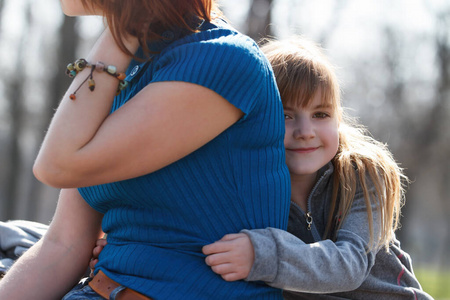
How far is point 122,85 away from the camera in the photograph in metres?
1.76

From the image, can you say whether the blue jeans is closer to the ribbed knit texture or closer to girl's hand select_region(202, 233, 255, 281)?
the ribbed knit texture

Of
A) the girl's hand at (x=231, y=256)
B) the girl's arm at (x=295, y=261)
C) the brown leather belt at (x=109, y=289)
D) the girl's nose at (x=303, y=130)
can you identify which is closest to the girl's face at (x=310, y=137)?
the girl's nose at (x=303, y=130)

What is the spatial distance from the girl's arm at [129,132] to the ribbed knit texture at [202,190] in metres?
0.05

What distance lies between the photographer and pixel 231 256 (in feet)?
5.54

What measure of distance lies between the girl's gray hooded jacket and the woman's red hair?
0.67m

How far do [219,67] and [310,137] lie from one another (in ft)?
2.45

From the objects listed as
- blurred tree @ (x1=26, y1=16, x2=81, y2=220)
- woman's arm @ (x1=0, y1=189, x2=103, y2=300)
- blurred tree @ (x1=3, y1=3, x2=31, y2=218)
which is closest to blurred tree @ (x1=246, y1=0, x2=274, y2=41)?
woman's arm @ (x1=0, y1=189, x2=103, y2=300)

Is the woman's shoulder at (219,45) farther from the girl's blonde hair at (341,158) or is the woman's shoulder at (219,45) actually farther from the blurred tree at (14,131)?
the blurred tree at (14,131)

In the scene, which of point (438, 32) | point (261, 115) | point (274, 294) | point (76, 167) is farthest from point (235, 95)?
point (438, 32)

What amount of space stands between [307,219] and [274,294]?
1.64ft

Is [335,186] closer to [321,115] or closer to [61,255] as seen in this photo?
[321,115]

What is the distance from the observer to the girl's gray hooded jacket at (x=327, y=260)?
5.83 ft

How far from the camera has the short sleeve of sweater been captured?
1.67 meters

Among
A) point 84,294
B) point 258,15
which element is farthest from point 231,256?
point 258,15
